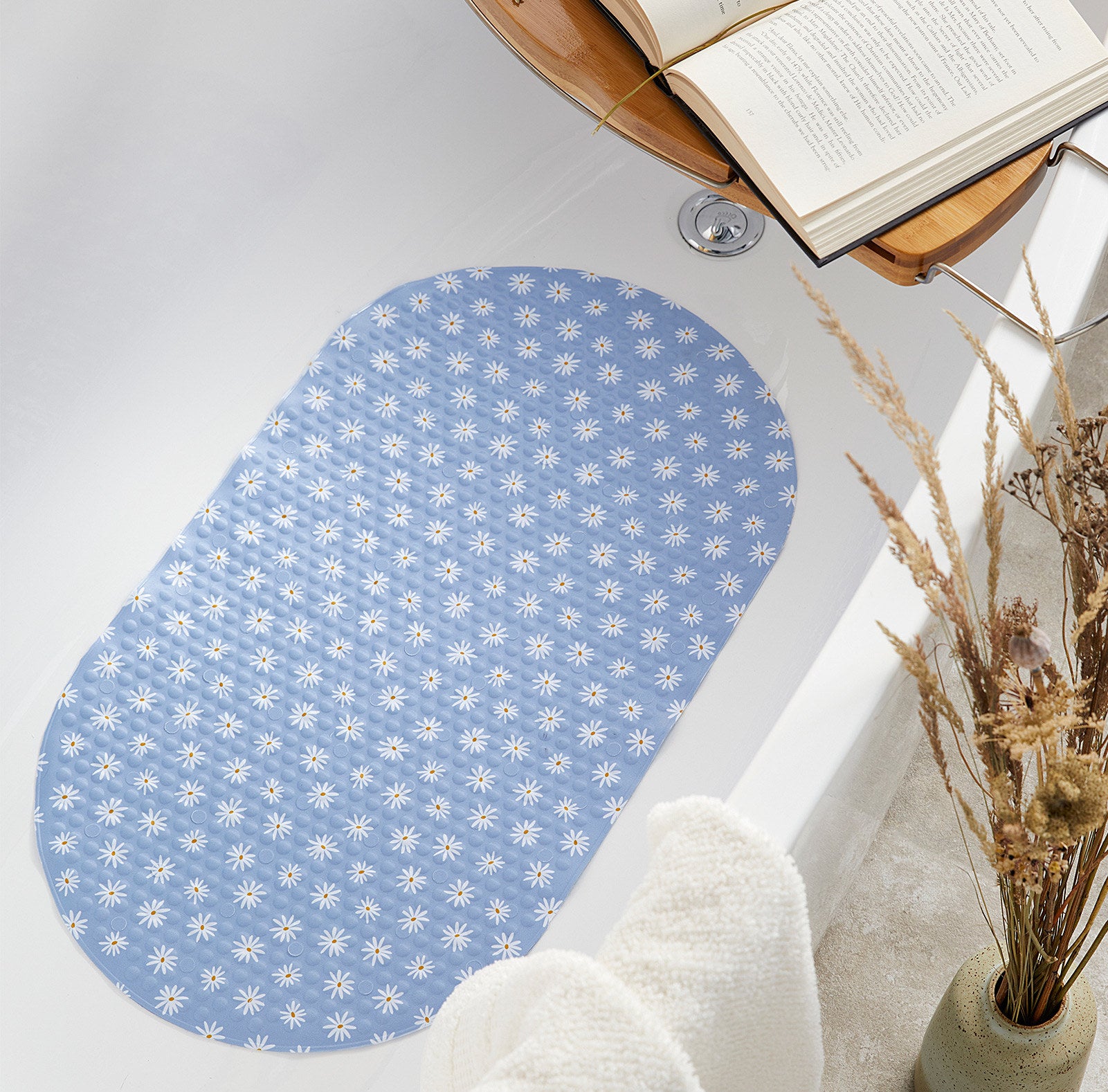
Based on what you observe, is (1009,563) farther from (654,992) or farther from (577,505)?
(654,992)

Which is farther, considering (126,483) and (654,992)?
(126,483)

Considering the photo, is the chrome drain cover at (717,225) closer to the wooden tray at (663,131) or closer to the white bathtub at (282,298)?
the white bathtub at (282,298)

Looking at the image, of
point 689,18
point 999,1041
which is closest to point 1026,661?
point 999,1041

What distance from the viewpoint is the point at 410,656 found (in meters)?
1.39

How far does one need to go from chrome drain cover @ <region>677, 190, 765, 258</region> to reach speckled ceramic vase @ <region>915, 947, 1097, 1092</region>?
2.99 feet

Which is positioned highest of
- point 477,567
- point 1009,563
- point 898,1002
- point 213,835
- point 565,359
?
point 1009,563

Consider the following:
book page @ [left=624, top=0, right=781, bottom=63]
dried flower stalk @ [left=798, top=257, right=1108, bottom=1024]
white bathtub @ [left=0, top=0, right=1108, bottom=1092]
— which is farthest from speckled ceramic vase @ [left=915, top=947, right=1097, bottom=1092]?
book page @ [left=624, top=0, right=781, bottom=63]

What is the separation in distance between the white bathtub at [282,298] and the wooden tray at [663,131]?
7 cm

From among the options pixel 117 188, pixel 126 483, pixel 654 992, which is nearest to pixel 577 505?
pixel 126 483

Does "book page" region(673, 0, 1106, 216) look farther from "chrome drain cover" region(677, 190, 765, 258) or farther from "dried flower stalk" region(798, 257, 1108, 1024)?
"chrome drain cover" region(677, 190, 765, 258)

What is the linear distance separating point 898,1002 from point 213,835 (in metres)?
0.78

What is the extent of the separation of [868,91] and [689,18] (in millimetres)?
172

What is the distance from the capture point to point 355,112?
1574 millimetres

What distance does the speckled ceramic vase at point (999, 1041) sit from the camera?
107cm
